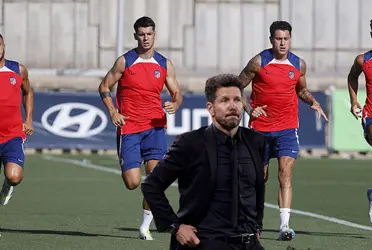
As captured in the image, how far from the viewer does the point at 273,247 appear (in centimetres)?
1241

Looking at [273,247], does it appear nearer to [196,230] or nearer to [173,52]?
[196,230]

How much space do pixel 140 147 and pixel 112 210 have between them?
320cm

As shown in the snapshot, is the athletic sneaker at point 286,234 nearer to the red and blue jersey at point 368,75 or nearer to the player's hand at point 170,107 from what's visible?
the player's hand at point 170,107

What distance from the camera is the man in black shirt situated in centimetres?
759

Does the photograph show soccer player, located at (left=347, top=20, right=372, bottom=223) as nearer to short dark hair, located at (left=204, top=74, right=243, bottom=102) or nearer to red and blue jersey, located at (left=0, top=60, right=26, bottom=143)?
red and blue jersey, located at (left=0, top=60, right=26, bottom=143)

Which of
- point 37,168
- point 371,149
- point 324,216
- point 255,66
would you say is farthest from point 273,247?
point 371,149

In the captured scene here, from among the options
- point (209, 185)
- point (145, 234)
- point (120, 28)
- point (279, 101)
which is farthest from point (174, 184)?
point (209, 185)

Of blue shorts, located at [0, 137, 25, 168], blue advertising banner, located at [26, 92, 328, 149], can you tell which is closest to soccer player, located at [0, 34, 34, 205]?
blue shorts, located at [0, 137, 25, 168]

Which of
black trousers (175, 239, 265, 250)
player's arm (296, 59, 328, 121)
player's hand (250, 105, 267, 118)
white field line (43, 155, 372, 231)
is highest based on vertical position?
player's arm (296, 59, 328, 121)

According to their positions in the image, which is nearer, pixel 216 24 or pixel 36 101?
pixel 36 101

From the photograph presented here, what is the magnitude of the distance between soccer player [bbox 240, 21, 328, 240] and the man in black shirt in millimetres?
5952

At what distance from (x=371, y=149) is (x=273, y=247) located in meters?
16.5

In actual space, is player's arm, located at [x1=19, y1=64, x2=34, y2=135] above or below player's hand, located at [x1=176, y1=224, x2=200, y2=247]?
above

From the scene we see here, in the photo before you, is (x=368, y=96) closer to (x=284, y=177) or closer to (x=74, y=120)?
(x=284, y=177)
